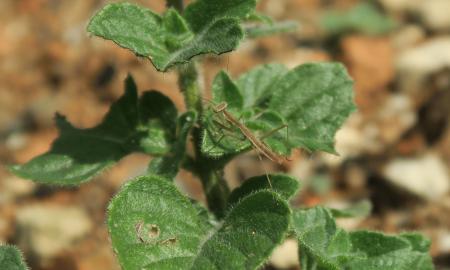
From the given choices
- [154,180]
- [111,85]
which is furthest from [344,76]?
[111,85]

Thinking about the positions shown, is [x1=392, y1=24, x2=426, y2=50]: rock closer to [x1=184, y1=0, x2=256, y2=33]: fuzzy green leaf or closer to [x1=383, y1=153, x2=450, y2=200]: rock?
[x1=383, y1=153, x2=450, y2=200]: rock

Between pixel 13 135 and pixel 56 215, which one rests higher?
pixel 13 135

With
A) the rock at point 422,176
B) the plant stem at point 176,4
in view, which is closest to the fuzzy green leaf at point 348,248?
the plant stem at point 176,4

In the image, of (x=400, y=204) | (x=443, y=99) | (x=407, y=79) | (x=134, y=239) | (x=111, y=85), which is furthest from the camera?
(x=111, y=85)

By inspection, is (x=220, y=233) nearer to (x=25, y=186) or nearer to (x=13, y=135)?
(x=25, y=186)

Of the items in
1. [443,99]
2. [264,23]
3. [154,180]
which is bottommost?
[154,180]
